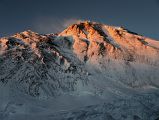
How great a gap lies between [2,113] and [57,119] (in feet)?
71.4

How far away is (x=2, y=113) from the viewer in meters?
199

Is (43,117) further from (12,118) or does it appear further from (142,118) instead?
(142,118)

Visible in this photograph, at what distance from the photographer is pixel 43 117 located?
200m

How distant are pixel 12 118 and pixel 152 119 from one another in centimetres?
5491

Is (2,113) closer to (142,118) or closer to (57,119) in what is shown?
(57,119)

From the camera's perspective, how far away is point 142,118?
19975cm

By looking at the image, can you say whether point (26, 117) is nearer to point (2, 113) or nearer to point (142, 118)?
point (2, 113)

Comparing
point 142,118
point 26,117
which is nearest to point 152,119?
point 142,118

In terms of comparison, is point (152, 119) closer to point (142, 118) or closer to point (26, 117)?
point (142, 118)

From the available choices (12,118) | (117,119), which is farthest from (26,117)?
(117,119)

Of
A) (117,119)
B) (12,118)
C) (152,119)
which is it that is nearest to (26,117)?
(12,118)

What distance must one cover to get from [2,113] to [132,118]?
2012 inches

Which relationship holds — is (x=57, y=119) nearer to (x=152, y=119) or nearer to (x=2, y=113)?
(x=2, y=113)

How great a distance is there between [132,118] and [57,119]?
29.4 meters
